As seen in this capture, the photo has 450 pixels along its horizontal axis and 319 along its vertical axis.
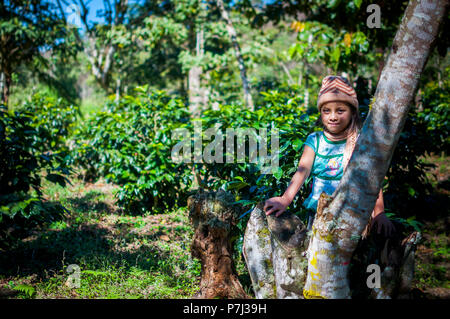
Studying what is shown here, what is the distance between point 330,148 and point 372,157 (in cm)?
42

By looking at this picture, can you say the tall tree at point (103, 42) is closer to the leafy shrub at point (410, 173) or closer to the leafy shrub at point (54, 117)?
the leafy shrub at point (54, 117)

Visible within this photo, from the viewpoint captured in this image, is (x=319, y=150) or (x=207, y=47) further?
(x=207, y=47)

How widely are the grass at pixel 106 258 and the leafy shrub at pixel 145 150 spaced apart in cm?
34

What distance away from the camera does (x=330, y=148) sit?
2.13 meters

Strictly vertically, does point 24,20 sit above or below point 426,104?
above

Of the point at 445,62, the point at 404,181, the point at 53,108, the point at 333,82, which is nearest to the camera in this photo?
the point at 333,82

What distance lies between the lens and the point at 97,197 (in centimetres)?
638

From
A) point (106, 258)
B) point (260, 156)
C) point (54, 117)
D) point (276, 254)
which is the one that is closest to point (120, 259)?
point (106, 258)

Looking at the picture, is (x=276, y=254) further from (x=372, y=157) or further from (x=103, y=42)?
(x=103, y=42)

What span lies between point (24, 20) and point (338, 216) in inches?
529

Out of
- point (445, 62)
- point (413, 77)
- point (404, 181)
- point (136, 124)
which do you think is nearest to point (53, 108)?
point (136, 124)

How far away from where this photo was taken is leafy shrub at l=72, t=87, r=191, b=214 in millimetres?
5082

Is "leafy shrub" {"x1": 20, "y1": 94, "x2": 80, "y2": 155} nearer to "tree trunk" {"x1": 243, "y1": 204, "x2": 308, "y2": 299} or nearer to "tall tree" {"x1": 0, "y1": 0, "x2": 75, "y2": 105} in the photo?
"tall tree" {"x1": 0, "y1": 0, "x2": 75, "y2": 105}

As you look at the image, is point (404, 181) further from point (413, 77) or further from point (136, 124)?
point (136, 124)
